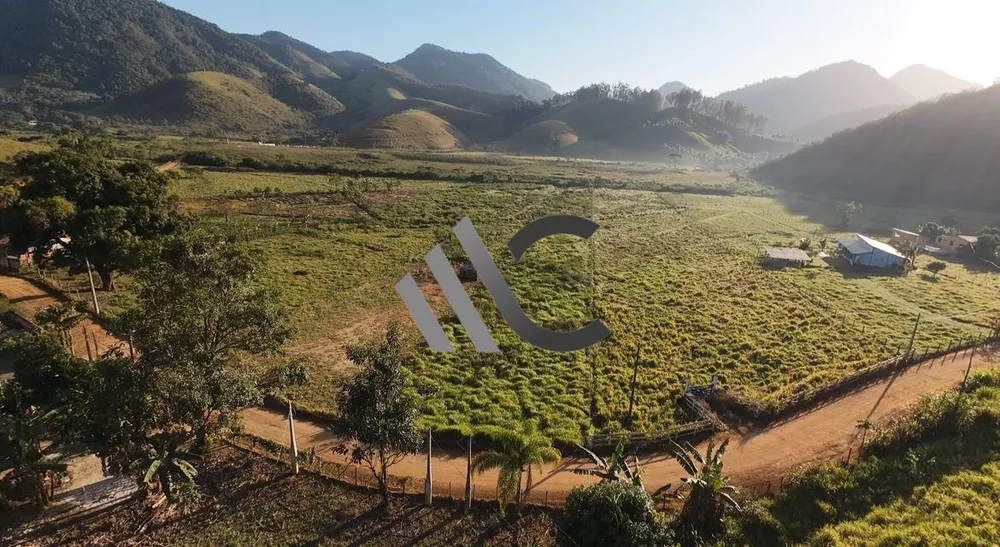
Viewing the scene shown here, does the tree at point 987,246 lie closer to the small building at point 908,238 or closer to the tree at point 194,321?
the small building at point 908,238

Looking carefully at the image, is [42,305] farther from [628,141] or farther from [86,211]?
[628,141]

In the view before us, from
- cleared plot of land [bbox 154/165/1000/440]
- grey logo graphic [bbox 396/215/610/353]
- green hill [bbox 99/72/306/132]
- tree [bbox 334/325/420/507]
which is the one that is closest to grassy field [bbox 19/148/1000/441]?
cleared plot of land [bbox 154/165/1000/440]

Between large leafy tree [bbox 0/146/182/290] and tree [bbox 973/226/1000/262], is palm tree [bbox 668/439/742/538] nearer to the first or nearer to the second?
large leafy tree [bbox 0/146/182/290]

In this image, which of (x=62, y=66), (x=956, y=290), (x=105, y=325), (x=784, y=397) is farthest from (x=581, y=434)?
(x=62, y=66)

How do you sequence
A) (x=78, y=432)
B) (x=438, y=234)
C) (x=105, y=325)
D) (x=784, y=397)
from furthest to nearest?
(x=438, y=234)
(x=105, y=325)
(x=784, y=397)
(x=78, y=432)

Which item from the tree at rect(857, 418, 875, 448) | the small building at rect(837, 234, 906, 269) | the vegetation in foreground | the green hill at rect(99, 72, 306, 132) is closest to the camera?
the vegetation in foreground

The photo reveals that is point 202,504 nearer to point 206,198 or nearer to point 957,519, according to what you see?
point 957,519
